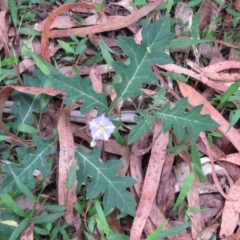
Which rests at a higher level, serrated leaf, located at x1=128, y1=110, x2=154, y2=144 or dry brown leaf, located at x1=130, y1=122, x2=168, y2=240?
serrated leaf, located at x1=128, y1=110, x2=154, y2=144

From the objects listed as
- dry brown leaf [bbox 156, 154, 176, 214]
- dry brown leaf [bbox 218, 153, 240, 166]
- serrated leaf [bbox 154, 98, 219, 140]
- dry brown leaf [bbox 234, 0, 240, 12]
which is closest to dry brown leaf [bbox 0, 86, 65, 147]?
serrated leaf [bbox 154, 98, 219, 140]

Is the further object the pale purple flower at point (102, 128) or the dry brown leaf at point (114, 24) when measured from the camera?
the dry brown leaf at point (114, 24)

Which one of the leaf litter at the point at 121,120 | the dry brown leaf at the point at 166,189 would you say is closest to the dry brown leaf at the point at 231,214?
the leaf litter at the point at 121,120

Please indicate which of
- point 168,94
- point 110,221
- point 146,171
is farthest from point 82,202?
point 168,94

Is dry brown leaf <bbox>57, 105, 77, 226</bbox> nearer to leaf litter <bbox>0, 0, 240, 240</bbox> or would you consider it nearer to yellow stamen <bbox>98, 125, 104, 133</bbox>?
leaf litter <bbox>0, 0, 240, 240</bbox>

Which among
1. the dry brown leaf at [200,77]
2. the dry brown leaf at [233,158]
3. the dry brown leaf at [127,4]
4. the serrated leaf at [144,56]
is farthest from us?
the dry brown leaf at [127,4]

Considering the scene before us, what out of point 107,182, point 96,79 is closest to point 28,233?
point 107,182

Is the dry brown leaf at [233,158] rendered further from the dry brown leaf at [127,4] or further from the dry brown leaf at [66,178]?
the dry brown leaf at [127,4]
